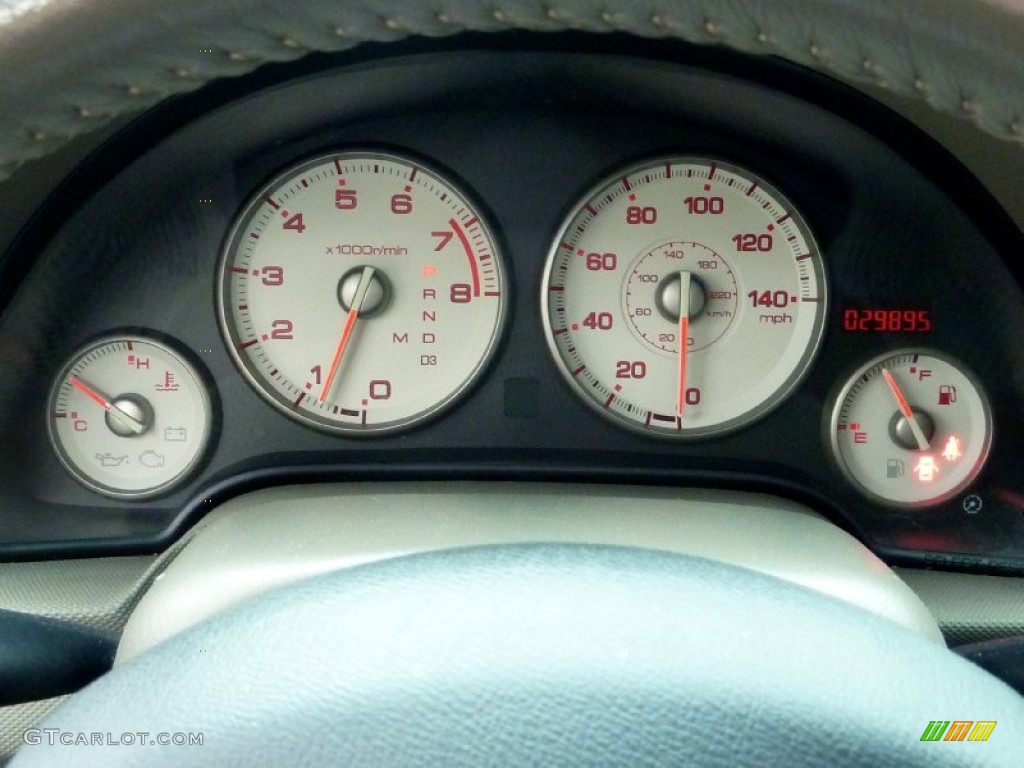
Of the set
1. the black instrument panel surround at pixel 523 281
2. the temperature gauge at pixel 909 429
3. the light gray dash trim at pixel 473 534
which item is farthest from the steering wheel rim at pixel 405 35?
the temperature gauge at pixel 909 429

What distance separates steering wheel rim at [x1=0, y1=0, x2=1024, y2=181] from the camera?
79 centimetres

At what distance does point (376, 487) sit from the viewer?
225 centimetres

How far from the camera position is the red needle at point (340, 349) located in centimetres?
239

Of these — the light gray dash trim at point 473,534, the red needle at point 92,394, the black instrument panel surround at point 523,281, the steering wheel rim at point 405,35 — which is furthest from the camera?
the red needle at point 92,394

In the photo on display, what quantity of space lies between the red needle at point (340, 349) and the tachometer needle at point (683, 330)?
28.6 inches

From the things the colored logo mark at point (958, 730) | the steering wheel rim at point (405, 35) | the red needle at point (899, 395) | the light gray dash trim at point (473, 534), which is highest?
the steering wheel rim at point (405, 35)

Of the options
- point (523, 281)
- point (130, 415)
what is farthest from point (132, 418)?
point (523, 281)

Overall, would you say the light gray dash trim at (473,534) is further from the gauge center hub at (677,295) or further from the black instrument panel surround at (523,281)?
the gauge center hub at (677,295)

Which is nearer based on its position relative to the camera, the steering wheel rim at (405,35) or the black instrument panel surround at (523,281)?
the steering wheel rim at (405,35)

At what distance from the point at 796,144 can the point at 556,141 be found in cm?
52

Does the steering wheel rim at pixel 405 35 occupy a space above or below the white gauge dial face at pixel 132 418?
above

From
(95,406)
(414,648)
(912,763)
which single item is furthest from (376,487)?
(912,763)

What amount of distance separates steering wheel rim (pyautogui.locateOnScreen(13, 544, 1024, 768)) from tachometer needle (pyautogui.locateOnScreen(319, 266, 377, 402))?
55.7 inches

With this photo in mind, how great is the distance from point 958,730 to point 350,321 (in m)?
1.74
